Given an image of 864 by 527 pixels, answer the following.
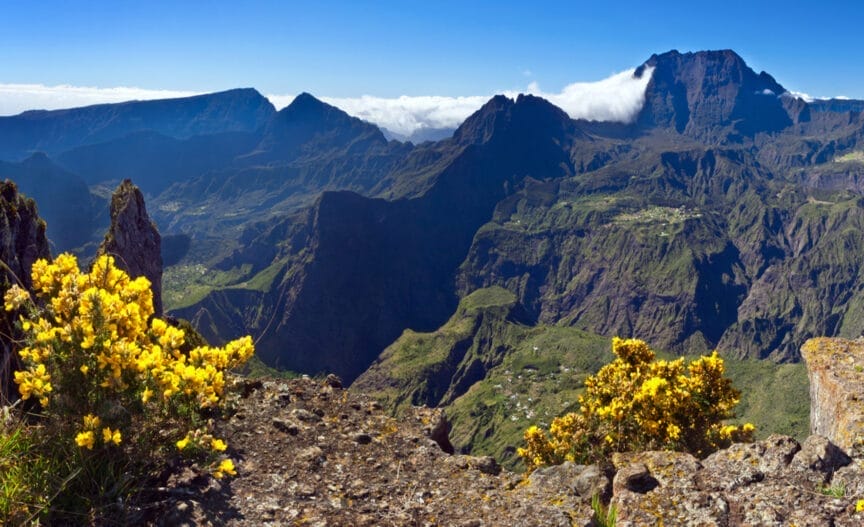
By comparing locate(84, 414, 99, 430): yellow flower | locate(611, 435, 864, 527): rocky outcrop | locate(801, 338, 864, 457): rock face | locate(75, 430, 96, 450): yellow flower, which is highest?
locate(84, 414, 99, 430): yellow flower

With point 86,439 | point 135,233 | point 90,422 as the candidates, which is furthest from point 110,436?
point 135,233

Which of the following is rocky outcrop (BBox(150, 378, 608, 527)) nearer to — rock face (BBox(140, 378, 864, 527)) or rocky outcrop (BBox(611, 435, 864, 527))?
rock face (BBox(140, 378, 864, 527))

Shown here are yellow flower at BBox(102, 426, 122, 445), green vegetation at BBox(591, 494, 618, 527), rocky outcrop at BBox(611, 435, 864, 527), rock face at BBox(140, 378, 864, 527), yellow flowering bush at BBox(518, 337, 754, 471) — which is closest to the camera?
yellow flower at BBox(102, 426, 122, 445)

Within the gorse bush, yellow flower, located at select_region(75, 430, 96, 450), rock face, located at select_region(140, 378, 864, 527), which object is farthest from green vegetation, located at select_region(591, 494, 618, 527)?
yellow flower, located at select_region(75, 430, 96, 450)

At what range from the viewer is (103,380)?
321 inches

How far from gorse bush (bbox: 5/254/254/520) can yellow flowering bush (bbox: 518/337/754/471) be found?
1240cm

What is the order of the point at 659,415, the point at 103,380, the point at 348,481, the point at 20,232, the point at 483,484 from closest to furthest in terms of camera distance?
the point at 103,380
the point at 348,481
the point at 483,484
the point at 659,415
the point at 20,232

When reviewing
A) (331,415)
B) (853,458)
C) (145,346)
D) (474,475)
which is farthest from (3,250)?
(853,458)

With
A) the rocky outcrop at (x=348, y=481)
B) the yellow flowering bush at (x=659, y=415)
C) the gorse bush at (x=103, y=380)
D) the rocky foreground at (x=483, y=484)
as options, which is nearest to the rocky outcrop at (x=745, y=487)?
the rocky foreground at (x=483, y=484)

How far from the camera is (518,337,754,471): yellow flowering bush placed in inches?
619

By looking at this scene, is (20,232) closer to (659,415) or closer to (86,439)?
(86,439)

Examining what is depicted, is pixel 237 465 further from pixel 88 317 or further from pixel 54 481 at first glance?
pixel 88 317

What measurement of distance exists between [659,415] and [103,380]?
49.8 ft

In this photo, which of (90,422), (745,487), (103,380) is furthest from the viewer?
(745,487)
